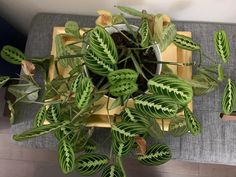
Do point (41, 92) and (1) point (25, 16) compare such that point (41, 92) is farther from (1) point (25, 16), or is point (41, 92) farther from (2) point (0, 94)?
(2) point (0, 94)

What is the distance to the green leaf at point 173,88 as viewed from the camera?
646mm

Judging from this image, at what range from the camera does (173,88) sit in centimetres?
66

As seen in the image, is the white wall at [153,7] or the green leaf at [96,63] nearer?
the green leaf at [96,63]

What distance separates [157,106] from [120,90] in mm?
87

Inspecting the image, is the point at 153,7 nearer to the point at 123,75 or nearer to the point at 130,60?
the point at 130,60

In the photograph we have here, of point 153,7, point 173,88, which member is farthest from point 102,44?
point 153,7

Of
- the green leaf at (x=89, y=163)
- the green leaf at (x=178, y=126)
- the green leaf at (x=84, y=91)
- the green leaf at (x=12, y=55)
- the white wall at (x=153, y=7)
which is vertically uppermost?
the white wall at (x=153, y=7)

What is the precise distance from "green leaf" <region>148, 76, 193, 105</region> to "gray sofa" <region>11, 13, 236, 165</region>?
41cm

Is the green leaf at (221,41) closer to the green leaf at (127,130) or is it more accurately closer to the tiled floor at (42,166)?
the green leaf at (127,130)

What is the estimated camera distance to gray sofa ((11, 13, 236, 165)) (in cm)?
105

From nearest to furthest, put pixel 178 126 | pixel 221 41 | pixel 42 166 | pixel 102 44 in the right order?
1. pixel 102 44
2. pixel 221 41
3. pixel 178 126
4. pixel 42 166

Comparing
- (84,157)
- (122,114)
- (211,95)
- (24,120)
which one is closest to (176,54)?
(211,95)

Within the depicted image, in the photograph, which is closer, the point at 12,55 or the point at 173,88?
the point at 173,88

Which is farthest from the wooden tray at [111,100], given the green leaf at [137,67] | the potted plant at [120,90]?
the green leaf at [137,67]
